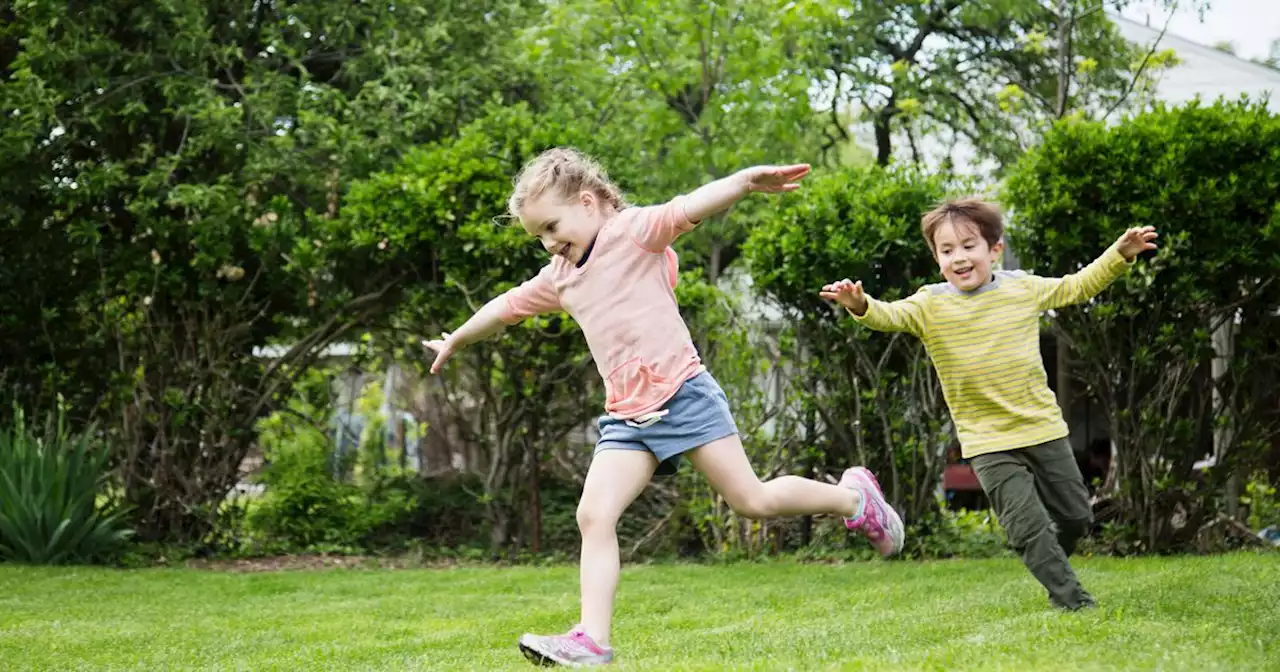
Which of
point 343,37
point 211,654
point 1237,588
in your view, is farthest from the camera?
point 343,37

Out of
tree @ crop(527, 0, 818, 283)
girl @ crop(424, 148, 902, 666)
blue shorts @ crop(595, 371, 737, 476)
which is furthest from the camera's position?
tree @ crop(527, 0, 818, 283)

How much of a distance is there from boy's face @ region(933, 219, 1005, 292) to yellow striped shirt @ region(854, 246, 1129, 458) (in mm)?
54

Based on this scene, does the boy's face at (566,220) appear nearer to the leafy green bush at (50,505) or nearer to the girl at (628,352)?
the girl at (628,352)

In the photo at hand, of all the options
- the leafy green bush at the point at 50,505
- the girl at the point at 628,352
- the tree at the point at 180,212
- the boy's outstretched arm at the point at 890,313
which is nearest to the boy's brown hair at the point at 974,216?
the boy's outstretched arm at the point at 890,313

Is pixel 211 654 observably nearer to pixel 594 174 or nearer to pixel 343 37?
pixel 594 174

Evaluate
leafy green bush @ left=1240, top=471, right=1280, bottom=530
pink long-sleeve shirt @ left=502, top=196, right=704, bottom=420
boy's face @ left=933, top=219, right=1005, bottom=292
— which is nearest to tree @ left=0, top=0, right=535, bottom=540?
boy's face @ left=933, top=219, right=1005, bottom=292

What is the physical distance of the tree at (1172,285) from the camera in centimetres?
669

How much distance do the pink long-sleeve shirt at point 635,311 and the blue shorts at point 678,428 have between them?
36 millimetres

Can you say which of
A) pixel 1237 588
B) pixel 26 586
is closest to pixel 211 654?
pixel 26 586

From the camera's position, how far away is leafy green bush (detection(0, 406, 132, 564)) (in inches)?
322

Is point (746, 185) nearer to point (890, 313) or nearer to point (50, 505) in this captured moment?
point (890, 313)

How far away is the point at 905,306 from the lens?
5.12 m

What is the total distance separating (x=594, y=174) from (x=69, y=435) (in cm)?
610

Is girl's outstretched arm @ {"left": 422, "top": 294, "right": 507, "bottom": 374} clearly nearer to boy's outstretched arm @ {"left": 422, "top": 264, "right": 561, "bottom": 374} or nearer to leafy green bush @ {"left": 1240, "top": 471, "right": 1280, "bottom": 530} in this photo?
boy's outstretched arm @ {"left": 422, "top": 264, "right": 561, "bottom": 374}
